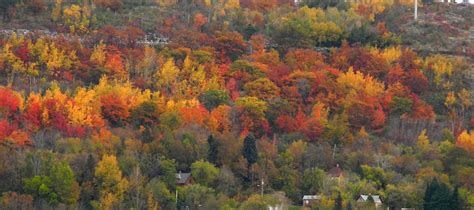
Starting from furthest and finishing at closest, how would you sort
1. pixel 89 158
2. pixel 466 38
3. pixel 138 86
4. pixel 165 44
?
pixel 466 38 → pixel 165 44 → pixel 138 86 → pixel 89 158

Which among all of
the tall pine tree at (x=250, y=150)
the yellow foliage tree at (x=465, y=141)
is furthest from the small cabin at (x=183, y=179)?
the yellow foliage tree at (x=465, y=141)

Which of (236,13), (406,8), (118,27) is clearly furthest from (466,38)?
(118,27)

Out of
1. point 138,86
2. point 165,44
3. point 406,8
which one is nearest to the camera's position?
point 138,86

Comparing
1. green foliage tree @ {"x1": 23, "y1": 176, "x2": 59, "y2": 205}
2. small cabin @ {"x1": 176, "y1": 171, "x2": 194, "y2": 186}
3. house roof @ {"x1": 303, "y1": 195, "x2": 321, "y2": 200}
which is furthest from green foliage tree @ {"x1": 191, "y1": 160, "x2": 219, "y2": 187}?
green foliage tree @ {"x1": 23, "y1": 176, "x2": 59, "y2": 205}

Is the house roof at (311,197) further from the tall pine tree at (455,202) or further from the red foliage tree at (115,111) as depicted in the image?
the red foliage tree at (115,111)

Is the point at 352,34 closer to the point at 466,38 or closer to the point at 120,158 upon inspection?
the point at 466,38

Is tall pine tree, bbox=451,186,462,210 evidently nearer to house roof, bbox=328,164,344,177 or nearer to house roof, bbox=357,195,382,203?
house roof, bbox=357,195,382,203

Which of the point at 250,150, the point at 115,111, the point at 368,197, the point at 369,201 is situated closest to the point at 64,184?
the point at 250,150
